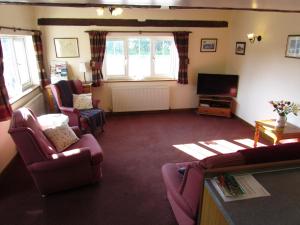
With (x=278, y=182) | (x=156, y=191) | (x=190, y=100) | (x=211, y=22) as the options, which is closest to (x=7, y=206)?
(x=156, y=191)

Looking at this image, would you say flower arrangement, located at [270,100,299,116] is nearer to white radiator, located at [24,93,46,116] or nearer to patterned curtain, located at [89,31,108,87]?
patterned curtain, located at [89,31,108,87]

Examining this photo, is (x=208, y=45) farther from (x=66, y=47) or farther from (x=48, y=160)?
(x=48, y=160)

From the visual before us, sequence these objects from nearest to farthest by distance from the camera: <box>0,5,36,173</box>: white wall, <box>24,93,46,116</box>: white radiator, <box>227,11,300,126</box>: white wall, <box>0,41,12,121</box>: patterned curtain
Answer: <box>0,41,12,121</box>: patterned curtain < <box>0,5,36,173</box>: white wall < <box>227,11,300,126</box>: white wall < <box>24,93,46,116</box>: white radiator

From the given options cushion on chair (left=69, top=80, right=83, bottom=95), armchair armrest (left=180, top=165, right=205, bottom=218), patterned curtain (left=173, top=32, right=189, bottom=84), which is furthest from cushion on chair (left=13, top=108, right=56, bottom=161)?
patterned curtain (left=173, top=32, right=189, bottom=84)

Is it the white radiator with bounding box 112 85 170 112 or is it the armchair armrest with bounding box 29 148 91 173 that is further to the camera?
the white radiator with bounding box 112 85 170 112

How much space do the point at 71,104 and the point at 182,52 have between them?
271 centimetres

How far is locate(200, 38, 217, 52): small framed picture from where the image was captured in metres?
5.38

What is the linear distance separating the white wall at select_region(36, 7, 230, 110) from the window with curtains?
1.22 feet

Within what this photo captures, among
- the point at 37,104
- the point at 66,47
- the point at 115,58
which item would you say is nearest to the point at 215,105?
the point at 115,58

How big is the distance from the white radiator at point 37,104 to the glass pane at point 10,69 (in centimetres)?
27

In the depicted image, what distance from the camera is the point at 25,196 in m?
2.65

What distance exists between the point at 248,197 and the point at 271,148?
0.58 meters

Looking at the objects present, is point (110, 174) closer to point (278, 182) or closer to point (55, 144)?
point (55, 144)

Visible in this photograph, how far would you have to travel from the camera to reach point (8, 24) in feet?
11.5
